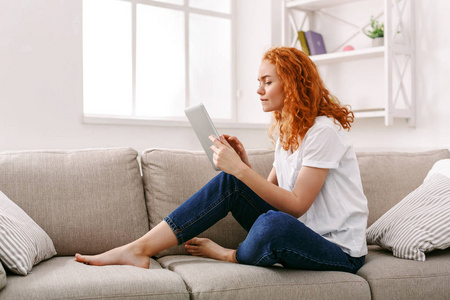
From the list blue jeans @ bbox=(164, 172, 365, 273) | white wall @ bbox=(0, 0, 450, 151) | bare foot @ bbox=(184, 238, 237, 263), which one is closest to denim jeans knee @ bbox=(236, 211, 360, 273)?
blue jeans @ bbox=(164, 172, 365, 273)

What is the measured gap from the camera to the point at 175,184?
2.20 metres

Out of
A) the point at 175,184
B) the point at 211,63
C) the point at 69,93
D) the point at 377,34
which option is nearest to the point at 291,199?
the point at 175,184

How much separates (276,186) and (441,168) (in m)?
0.87

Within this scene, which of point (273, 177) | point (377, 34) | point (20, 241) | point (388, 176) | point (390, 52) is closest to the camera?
point (20, 241)

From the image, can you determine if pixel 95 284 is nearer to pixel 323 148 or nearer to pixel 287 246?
pixel 287 246

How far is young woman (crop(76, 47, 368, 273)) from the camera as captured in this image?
69.0 inches

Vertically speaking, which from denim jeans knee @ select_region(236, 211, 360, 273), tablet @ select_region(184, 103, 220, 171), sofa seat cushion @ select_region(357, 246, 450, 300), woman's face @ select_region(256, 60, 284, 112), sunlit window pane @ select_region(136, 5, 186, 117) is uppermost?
sunlit window pane @ select_region(136, 5, 186, 117)

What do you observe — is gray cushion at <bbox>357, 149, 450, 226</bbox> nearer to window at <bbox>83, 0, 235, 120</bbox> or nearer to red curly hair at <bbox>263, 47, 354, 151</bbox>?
red curly hair at <bbox>263, 47, 354, 151</bbox>

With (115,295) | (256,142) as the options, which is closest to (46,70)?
(256,142)

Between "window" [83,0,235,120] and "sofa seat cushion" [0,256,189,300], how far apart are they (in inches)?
63.5

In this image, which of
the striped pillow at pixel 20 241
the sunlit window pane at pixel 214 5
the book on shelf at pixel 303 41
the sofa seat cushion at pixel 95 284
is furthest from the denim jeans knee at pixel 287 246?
the sunlit window pane at pixel 214 5

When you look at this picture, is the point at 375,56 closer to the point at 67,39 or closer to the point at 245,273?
the point at 67,39

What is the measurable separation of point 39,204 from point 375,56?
80.6 inches

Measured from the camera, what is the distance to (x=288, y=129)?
6.42 feet
